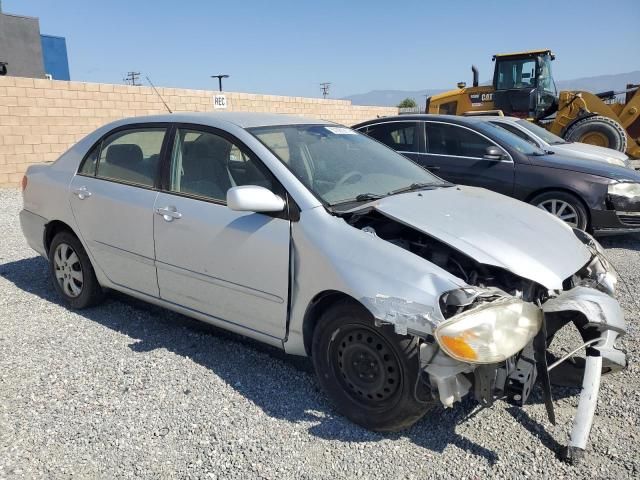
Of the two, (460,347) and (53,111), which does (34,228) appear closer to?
(460,347)

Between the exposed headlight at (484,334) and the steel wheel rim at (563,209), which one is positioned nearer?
the exposed headlight at (484,334)

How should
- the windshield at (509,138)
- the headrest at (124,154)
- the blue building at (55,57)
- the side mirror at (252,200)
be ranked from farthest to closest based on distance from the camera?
the blue building at (55,57)
the windshield at (509,138)
the headrest at (124,154)
the side mirror at (252,200)

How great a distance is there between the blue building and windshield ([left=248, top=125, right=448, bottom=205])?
2976 cm

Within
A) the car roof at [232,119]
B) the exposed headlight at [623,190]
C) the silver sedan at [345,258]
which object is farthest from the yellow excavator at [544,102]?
the silver sedan at [345,258]

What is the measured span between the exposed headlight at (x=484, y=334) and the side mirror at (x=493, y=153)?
4841 millimetres

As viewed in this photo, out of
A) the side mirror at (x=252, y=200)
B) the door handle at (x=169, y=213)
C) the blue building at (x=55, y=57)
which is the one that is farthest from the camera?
the blue building at (x=55, y=57)

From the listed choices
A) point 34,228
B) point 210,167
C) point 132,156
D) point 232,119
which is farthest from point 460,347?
point 34,228

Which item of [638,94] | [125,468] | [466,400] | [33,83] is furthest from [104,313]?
[638,94]

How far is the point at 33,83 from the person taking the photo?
12297 millimetres

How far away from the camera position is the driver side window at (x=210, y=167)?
347 centimetres

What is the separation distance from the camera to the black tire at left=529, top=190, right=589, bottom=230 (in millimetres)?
6484

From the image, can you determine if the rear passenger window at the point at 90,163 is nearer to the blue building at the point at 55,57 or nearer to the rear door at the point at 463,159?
the rear door at the point at 463,159

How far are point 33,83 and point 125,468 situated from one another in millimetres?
12074

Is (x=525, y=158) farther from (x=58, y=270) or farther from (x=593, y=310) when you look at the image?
(x=58, y=270)
